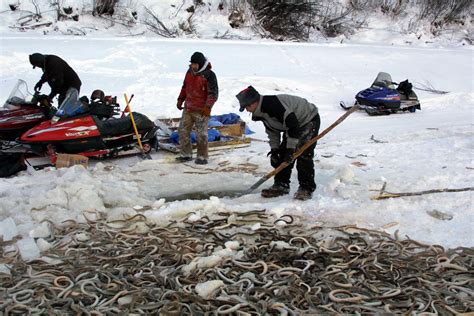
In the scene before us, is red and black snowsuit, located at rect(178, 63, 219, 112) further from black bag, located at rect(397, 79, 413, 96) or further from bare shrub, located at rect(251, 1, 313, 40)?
bare shrub, located at rect(251, 1, 313, 40)

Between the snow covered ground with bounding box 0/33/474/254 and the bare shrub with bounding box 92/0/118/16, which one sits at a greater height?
the bare shrub with bounding box 92/0/118/16

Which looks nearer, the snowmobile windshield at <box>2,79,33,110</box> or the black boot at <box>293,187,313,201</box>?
the black boot at <box>293,187,313,201</box>

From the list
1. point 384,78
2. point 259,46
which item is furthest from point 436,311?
point 259,46

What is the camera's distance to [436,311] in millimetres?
3662

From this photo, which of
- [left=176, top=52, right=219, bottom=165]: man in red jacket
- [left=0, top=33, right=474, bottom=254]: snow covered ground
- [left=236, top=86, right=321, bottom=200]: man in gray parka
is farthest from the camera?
[left=176, top=52, right=219, bottom=165]: man in red jacket

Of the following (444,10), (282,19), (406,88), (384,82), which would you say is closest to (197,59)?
(384,82)

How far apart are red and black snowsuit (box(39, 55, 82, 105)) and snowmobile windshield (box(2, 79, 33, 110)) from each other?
35 centimetres

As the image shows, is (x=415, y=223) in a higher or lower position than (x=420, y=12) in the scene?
lower

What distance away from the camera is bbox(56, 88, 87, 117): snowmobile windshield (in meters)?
7.27

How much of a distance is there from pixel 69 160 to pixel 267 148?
318 cm

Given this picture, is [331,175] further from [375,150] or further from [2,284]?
[2,284]

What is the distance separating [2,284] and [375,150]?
605 cm

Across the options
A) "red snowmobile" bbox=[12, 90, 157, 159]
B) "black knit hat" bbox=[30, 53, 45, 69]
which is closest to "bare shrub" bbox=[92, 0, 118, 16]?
"black knit hat" bbox=[30, 53, 45, 69]

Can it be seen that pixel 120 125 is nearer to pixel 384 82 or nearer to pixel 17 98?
pixel 17 98
